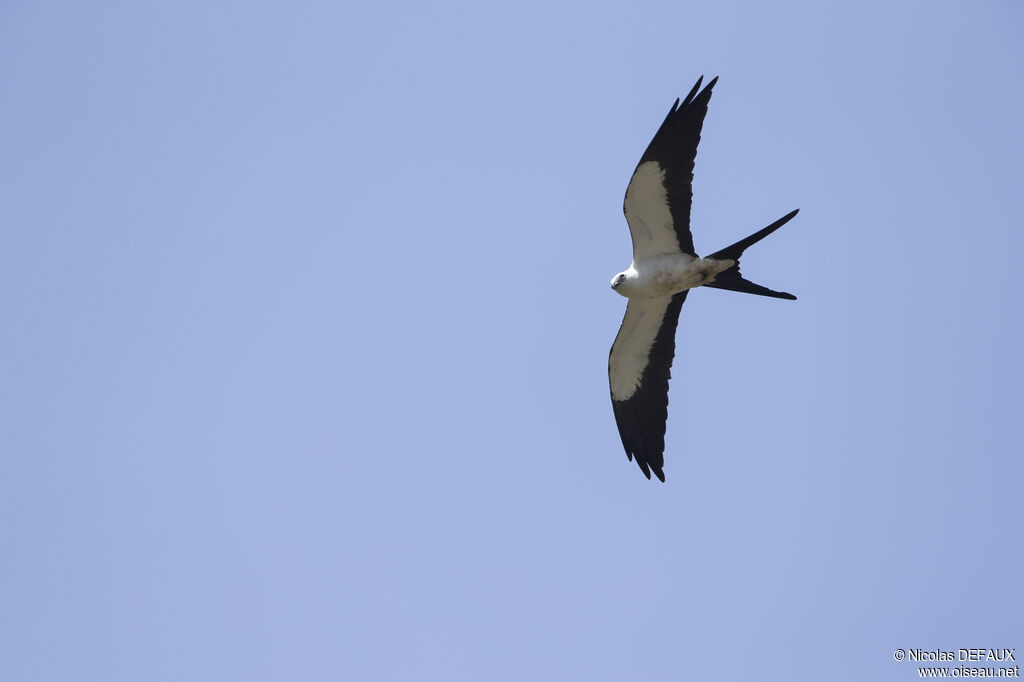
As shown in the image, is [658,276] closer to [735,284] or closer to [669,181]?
[735,284]

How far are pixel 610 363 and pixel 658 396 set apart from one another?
69cm

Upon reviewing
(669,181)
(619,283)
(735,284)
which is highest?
(669,181)

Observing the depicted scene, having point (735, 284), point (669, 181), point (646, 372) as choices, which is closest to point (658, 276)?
point (735, 284)

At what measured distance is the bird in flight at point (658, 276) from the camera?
9.76 meters

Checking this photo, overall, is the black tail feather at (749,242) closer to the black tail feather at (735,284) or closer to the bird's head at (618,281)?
the black tail feather at (735,284)

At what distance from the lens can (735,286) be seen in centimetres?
1000

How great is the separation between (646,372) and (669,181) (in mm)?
2433

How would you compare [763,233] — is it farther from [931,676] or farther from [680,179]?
[931,676]

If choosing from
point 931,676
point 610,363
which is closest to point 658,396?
point 610,363

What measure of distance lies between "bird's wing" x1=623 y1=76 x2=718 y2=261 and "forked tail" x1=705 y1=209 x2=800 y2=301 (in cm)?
45

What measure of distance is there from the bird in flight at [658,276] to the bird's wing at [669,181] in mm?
10

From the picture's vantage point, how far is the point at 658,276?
34.2ft

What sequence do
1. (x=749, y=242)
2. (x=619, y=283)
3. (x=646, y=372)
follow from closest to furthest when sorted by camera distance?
(x=749, y=242) → (x=619, y=283) → (x=646, y=372)

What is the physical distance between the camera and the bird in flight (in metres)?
9.76
